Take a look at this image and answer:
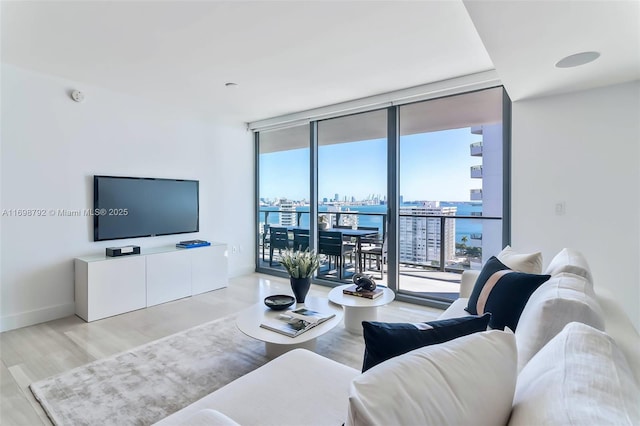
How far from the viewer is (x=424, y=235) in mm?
4188

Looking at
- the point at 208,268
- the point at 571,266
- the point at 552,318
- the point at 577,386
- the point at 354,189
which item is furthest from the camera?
the point at 354,189

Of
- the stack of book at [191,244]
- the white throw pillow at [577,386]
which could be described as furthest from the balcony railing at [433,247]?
the white throw pillow at [577,386]

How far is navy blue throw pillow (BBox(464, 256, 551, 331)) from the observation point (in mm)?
1654

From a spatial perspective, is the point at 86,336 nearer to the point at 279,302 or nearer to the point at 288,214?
the point at 279,302

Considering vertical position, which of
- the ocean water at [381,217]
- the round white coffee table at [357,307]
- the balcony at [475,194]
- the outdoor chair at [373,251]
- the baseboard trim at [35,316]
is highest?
the balcony at [475,194]

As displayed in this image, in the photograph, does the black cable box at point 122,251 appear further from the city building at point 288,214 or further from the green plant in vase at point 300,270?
the city building at point 288,214

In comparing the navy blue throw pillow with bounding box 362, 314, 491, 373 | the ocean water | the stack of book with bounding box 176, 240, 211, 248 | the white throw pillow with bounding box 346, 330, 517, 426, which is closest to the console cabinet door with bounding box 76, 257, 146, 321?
the stack of book with bounding box 176, 240, 211, 248

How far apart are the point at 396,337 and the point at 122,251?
144 inches

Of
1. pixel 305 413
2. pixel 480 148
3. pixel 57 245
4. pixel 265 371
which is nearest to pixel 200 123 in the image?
pixel 57 245

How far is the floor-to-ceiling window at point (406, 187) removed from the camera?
139 inches

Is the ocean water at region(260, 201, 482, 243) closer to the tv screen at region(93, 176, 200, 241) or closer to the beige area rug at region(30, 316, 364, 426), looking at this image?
the tv screen at region(93, 176, 200, 241)

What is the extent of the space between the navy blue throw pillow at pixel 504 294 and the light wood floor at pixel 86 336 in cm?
148

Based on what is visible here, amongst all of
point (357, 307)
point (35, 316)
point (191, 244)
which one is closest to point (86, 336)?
point (35, 316)

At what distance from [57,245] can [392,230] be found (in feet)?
12.5
